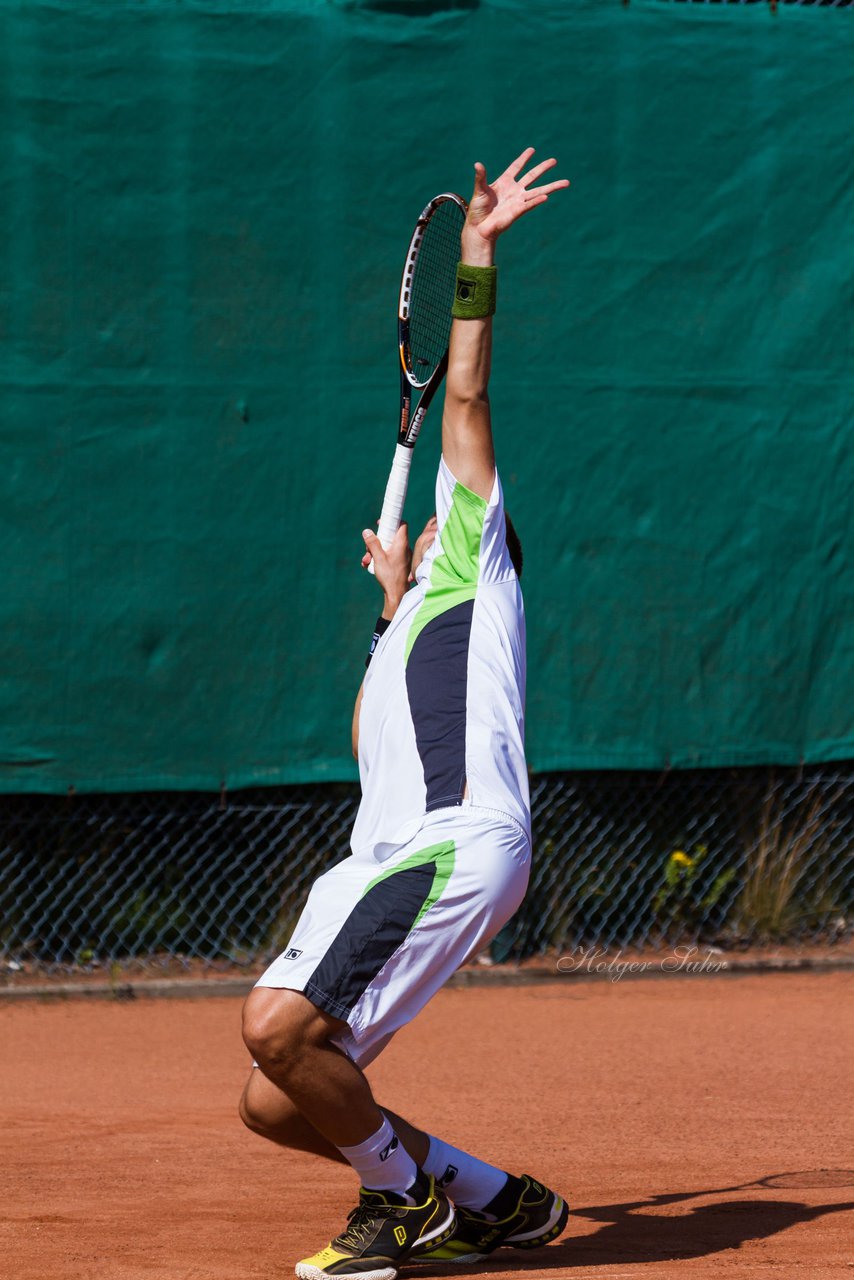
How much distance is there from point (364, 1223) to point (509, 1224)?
35cm

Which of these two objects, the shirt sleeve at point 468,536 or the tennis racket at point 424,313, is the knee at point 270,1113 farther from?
the tennis racket at point 424,313

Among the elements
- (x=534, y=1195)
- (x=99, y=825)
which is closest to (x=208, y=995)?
(x=99, y=825)

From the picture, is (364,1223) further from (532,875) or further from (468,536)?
(532,875)

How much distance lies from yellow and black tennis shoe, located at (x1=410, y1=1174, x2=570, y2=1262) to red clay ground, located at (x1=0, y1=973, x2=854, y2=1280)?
4 centimetres

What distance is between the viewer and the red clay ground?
3.50 m

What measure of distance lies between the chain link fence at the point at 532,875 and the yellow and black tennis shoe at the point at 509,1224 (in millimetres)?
2759

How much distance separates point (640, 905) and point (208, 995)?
68.1 inches

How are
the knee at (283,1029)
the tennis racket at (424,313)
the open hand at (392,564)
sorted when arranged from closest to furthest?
1. the knee at (283,1029)
2. the open hand at (392,564)
3. the tennis racket at (424,313)

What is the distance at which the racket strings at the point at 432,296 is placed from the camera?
14.4ft

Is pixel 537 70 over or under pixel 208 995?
over

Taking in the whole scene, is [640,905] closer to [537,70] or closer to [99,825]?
[99,825]

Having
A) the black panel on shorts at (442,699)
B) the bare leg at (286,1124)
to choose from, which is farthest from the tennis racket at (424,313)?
the bare leg at (286,1124)

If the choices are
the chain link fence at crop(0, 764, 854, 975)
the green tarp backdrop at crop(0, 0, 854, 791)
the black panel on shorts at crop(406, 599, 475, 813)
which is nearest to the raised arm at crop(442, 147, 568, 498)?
the black panel on shorts at crop(406, 599, 475, 813)

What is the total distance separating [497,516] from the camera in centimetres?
331
